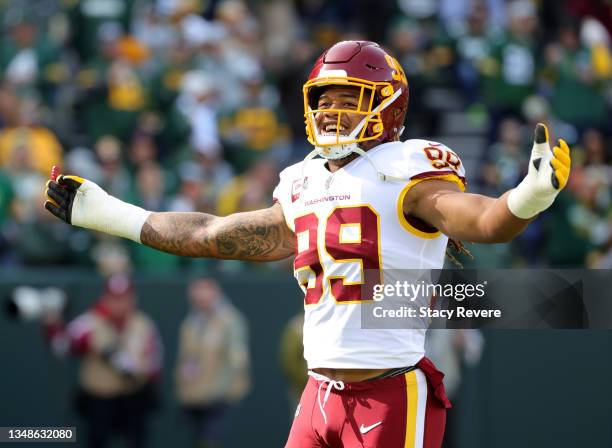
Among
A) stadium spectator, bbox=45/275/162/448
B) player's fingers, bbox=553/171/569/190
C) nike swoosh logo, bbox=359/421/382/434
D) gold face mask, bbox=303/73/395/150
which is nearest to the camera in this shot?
player's fingers, bbox=553/171/569/190

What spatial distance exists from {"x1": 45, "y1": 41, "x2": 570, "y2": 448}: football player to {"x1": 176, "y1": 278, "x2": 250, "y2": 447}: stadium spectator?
5.00 metres

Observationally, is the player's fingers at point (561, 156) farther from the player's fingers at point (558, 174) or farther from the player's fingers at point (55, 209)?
the player's fingers at point (55, 209)

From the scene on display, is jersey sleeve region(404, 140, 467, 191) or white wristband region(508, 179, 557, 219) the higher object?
jersey sleeve region(404, 140, 467, 191)

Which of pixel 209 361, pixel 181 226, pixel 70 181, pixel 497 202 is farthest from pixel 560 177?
pixel 209 361

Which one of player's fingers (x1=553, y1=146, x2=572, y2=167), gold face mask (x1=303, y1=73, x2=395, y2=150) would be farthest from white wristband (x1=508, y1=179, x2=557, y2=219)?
gold face mask (x1=303, y1=73, x2=395, y2=150)

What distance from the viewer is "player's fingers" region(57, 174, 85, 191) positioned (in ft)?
15.9

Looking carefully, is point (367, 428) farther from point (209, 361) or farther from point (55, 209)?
point (209, 361)

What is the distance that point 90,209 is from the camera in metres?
4.83

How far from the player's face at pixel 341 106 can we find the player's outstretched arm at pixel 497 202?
39cm

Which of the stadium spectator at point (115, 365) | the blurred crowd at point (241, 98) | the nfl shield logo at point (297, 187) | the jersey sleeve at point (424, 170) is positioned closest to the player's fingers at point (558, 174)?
the jersey sleeve at point (424, 170)

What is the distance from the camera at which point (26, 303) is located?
913 cm

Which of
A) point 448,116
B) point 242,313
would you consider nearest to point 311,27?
point 448,116

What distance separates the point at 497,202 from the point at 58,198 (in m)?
1.88

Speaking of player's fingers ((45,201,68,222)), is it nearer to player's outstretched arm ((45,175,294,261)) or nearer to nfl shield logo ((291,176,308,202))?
player's outstretched arm ((45,175,294,261))
